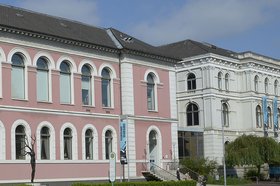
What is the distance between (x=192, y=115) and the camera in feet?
240

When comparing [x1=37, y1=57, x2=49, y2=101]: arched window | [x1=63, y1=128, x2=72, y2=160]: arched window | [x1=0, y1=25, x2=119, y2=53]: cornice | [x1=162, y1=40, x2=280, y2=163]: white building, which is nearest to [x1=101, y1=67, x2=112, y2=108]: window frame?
[x1=0, y1=25, x2=119, y2=53]: cornice

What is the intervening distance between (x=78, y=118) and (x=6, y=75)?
7.74 metres

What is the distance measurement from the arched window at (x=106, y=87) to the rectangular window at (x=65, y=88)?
403 centimetres

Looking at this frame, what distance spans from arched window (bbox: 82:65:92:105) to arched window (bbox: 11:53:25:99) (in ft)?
20.9

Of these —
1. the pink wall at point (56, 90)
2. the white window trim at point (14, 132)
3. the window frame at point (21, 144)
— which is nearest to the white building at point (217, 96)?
the pink wall at point (56, 90)

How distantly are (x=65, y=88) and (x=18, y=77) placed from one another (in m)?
4.77

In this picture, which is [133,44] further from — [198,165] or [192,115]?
[192,115]

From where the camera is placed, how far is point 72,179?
4666 centimetres

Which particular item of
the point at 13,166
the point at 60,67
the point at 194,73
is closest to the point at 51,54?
the point at 60,67

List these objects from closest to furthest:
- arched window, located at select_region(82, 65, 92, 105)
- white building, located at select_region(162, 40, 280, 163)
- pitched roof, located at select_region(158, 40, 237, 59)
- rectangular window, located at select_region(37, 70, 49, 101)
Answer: rectangular window, located at select_region(37, 70, 49, 101), arched window, located at select_region(82, 65, 92, 105), white building, located at select_region(162, 40, 280, 163), pitched roof, located at select_region(158, 40, 237, 59)

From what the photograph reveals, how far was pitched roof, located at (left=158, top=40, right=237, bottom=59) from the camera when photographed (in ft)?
243

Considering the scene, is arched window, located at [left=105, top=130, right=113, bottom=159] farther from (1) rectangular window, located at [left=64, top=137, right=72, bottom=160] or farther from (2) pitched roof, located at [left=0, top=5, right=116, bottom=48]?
(2) pitched roof, located at [left=0, top=5, right=116, bottom=48]

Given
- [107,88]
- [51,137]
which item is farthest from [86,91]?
[51,137]

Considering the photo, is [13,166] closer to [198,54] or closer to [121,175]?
[121,175]
